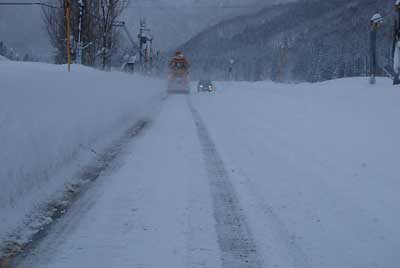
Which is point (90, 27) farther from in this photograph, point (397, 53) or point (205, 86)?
point (397, 53)

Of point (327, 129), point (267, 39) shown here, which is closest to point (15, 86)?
point (327, 129)

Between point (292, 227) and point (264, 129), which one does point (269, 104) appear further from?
point (292, 227)

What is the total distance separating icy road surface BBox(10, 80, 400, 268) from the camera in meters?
4.20

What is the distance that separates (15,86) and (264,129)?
7889mm

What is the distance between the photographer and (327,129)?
11266mm

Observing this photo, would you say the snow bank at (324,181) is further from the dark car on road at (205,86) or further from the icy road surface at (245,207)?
the dark car on road at (205,86)

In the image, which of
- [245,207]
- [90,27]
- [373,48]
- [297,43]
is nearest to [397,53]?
[373,48]

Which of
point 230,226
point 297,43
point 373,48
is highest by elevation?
point 297,43

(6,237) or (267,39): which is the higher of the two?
(267,39)

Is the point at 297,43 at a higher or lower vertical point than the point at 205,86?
higher

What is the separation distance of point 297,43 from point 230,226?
10718cm

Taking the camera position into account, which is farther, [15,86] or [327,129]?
[327,129]

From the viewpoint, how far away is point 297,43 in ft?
352

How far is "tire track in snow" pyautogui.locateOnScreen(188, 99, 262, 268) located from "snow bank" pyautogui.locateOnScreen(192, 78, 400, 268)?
135 millimetres
